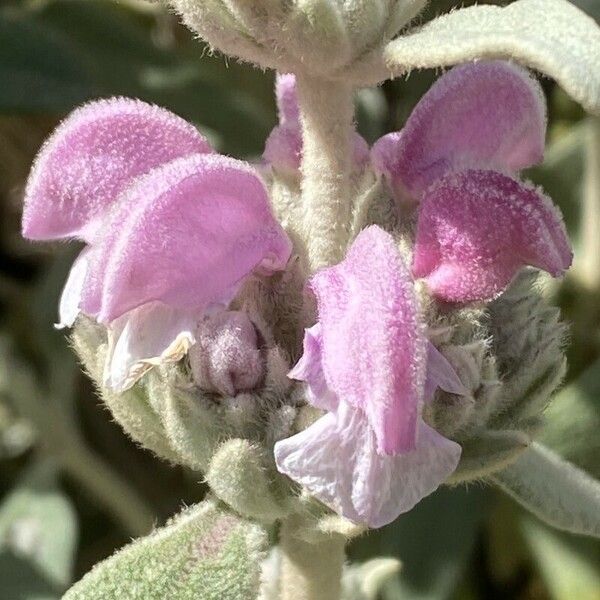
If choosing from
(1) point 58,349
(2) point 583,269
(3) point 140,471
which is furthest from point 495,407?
(3) point 140,471

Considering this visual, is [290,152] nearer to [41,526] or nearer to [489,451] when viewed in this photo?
[489,451]

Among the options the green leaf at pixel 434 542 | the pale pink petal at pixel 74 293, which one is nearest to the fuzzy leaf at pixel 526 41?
the pale pink petal at pixel 74 293

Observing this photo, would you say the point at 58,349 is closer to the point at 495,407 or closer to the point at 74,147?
the point at 74,147

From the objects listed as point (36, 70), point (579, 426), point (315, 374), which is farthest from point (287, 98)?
point (36, 70)

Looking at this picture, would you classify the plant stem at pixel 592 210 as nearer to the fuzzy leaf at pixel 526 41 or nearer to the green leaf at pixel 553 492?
the green leaf at pixel 553 492

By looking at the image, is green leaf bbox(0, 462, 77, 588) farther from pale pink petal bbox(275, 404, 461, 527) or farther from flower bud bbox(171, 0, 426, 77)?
flower bud bbox(171, 0, 426, 77)

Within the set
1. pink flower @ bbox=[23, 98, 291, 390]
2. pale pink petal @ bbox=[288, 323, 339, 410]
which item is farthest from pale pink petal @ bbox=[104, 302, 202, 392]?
pale pink petal @ bbox=[288, 323, 339, 410]
